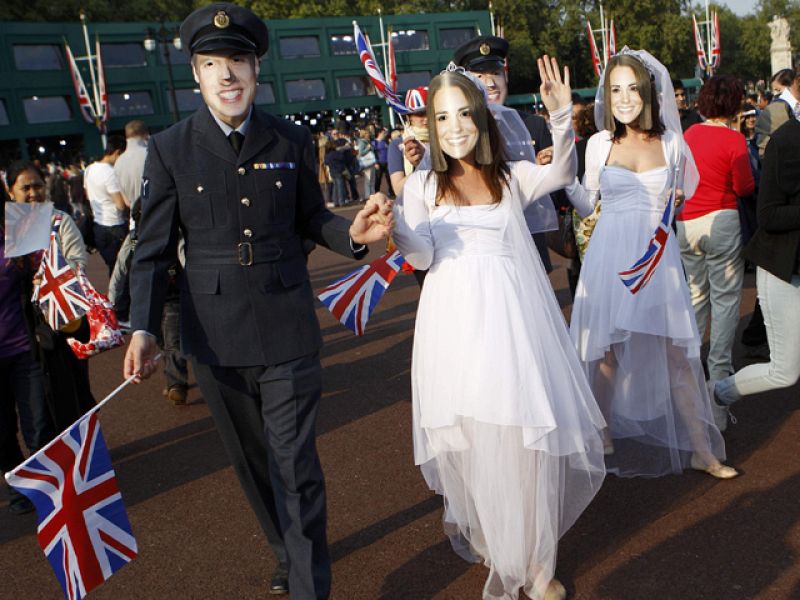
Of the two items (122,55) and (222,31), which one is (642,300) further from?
(122,55)

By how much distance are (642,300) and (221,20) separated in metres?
2.52

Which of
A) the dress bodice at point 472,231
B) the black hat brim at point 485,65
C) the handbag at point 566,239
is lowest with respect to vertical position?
the handbag at point 566,239

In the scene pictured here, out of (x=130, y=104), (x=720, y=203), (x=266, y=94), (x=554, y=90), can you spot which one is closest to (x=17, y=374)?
(x=554, y=90)

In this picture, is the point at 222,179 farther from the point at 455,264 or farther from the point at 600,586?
the point at 600,586

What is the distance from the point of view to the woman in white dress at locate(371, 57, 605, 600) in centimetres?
329

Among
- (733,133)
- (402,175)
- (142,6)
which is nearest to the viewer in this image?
(733,133)

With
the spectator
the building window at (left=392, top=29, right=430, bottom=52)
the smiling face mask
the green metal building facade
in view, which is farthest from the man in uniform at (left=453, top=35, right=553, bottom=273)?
the building window at (left=392, top=29, right=430, bottom=52)

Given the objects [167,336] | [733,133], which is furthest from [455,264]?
[167,336]

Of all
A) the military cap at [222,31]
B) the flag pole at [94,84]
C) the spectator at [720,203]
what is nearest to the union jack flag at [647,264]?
the spectator at [720,203]

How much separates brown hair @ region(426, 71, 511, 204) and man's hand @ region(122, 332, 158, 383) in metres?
1.27

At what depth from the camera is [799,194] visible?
406 cm

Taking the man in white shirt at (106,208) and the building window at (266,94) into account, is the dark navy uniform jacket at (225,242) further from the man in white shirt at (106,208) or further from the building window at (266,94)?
the building window at (266,94)

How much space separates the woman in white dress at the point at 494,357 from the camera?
329cm

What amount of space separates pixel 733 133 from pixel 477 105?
242 centimetres
